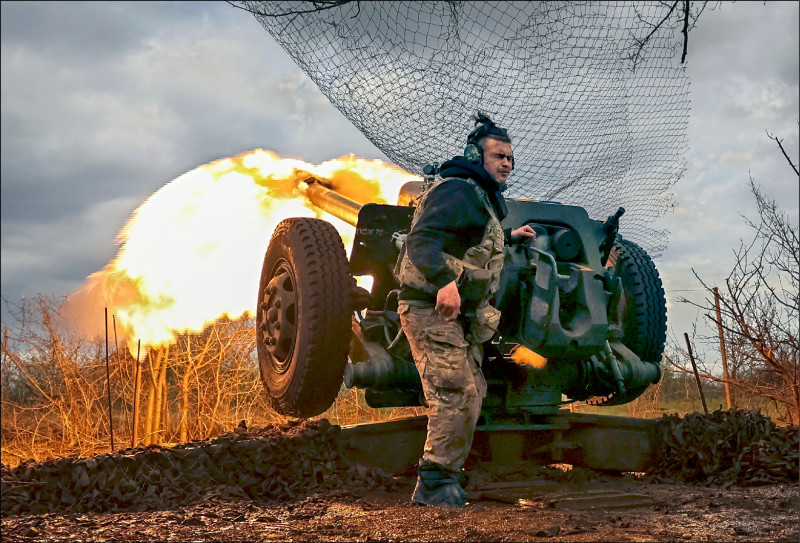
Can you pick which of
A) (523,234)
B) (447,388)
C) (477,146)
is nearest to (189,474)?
(447,388)

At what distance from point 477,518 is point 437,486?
56 centimetres

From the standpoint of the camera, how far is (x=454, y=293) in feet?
12.9

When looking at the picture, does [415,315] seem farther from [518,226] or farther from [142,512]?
[142,512]

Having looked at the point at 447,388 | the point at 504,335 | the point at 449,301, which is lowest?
the point at 447,388

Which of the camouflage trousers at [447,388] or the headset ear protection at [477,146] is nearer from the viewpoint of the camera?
the camouflage trousers at [447,388]

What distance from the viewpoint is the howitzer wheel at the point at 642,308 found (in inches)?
227

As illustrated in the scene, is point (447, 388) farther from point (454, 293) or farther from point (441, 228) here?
point (441, 228)

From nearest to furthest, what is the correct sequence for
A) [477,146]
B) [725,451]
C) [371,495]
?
[477,146] < [371,495] < [725,451]

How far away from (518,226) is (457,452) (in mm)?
1714

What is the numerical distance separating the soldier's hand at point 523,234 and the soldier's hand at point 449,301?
0.76m

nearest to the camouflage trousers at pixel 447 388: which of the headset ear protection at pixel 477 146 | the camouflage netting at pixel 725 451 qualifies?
the headset ear protection at pixel 477 146

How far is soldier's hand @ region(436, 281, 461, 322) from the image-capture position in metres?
3.92

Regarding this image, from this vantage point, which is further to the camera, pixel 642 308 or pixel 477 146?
pixel 642 308

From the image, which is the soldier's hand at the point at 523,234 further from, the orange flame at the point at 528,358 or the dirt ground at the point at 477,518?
the dirt ground at the point at 477,518
